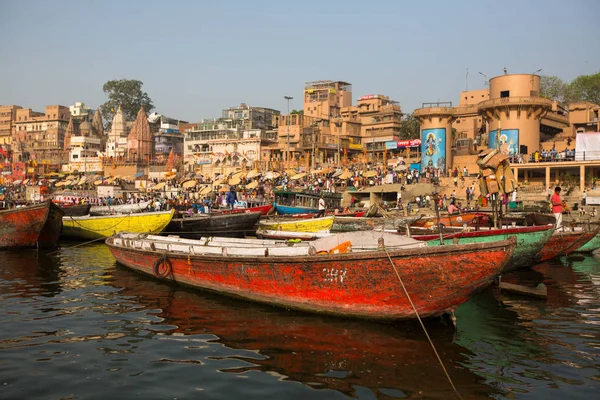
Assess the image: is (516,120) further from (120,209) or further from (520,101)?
(120,209)

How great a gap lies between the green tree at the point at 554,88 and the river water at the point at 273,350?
5942 cm

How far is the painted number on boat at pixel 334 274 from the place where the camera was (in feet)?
31.1

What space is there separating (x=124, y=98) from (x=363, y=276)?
10729cm

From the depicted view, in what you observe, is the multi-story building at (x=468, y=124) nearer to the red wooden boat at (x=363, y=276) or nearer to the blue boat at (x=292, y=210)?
the blue boat at (x=292, y=210)

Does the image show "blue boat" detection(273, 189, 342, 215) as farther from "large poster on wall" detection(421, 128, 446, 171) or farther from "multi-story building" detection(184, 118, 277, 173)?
"multi-story building" detection(184, 118, 277, 173)

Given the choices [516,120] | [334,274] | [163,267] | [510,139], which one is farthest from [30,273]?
[516,120]

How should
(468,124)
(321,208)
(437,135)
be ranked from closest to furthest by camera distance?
(321,208)
(437,135)
(468,124)

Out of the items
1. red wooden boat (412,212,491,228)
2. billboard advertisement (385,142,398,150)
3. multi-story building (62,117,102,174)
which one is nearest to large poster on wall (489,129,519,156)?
billboard advertisement (385,142,398,150)

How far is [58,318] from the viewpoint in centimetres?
1060

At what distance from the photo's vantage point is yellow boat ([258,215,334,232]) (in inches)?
867

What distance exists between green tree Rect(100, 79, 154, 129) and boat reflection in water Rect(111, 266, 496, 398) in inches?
4043

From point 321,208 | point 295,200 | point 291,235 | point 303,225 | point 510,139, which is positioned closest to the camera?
point 291,235

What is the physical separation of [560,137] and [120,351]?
162 ft

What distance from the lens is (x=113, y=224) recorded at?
23750 mm
